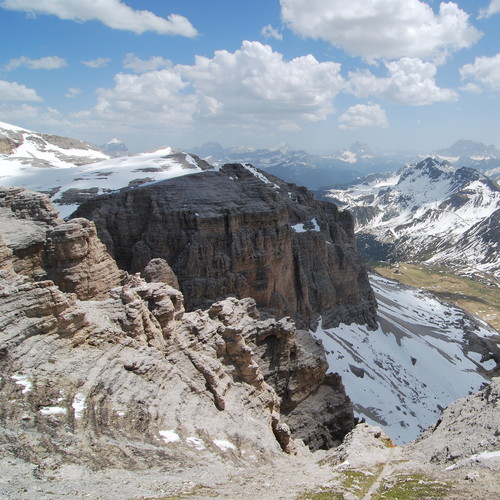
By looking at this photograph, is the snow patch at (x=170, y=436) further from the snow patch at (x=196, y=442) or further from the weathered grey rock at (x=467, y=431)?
the weathered grey rock at (x=467, y=431)

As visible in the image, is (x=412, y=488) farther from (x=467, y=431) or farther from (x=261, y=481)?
(x=467, y=431)

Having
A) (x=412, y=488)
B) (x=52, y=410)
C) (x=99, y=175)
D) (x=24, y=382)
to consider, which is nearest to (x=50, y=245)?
(x=24, y=382)

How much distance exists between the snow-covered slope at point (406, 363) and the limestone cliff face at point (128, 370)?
1158 inches

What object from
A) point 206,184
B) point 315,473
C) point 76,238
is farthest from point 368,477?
point 206,184

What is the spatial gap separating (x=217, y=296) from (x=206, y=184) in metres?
22.4

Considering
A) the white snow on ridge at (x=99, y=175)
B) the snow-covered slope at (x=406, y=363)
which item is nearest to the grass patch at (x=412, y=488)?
the snow-covered slope at (x=406, y=363)

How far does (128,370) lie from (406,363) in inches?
3039

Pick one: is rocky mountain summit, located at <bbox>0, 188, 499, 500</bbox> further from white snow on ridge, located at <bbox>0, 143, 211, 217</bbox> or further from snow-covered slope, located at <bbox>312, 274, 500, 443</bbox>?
white snow on ridge, located at <bbox>0, 143, 211, 217</bbox>

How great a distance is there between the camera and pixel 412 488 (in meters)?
19.0

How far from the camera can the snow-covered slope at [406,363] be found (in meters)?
66.8

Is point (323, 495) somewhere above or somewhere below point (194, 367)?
below

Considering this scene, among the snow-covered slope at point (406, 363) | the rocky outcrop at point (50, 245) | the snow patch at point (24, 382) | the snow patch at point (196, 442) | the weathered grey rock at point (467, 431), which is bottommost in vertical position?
the snow-covered slope at point (406, 363)

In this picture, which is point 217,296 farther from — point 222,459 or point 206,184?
point 222,459

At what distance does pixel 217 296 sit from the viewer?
61375 millimetres
